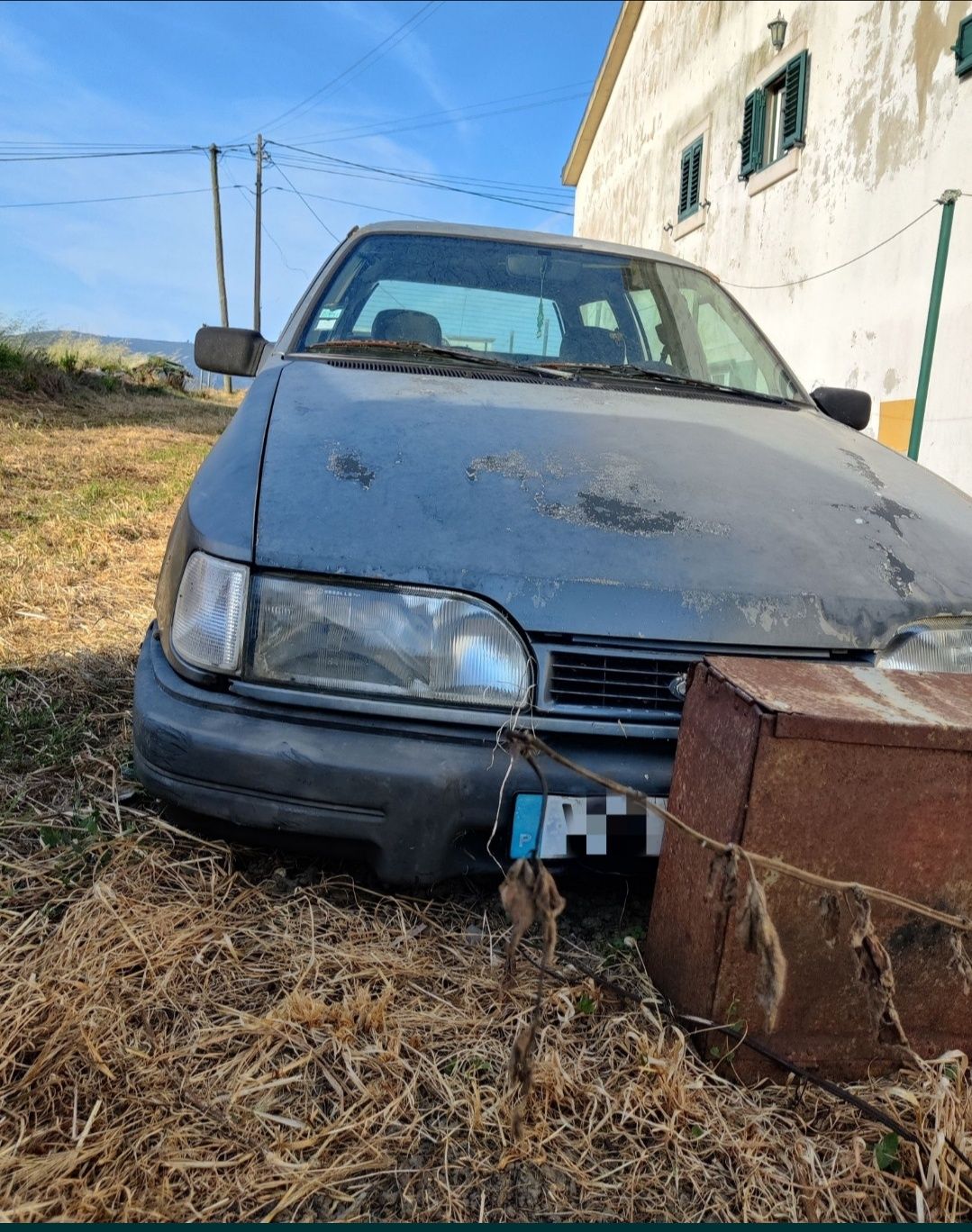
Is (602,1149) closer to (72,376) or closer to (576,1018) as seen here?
(576,1018)

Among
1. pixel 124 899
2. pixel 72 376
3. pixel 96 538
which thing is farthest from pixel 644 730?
pixel 72 376

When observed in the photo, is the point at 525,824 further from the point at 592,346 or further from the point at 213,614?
the point at 592,346

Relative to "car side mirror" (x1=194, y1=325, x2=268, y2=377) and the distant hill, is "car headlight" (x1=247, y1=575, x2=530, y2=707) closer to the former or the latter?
"car side mirror" (x1=194, y1=325, x2=268, y2=377)

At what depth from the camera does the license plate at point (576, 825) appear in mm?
1497

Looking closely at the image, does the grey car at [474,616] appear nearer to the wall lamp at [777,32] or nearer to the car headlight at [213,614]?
the car headlight at [213,614]

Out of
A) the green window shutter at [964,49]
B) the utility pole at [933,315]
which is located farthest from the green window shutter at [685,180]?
the utility pole at [933,315]

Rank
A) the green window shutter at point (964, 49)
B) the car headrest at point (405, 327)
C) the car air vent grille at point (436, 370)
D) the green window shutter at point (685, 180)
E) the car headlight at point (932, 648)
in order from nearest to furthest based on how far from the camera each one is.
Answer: the car headlight at point (932, 648)
the car air vent grille at point (436, 370)
the car headrest at point (405, 327)
the green window shutter at point (964, 49)
the green window shutter at point (685, 180)

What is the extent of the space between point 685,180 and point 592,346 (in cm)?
1040

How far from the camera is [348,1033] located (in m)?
1.37

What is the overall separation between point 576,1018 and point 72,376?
15.6 meters

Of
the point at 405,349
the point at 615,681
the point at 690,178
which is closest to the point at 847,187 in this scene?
the point at 690,178

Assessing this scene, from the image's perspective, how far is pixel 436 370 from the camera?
2.35m

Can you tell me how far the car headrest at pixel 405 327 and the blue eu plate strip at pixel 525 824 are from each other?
1.59 metres

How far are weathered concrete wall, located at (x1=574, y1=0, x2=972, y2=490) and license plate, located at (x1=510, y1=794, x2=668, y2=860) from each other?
552cm
